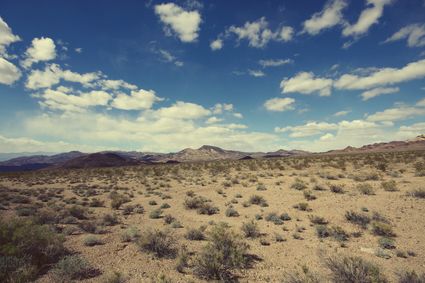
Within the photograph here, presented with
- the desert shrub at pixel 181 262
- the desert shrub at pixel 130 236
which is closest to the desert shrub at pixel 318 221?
the desert shrub at pixel 181 262

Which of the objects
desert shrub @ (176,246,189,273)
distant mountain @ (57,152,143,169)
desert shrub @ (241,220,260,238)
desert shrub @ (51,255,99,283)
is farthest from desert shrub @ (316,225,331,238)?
distant mountain @ (57,152,143,169)

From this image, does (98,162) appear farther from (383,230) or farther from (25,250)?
(383,230)

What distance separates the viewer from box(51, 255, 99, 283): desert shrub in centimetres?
672

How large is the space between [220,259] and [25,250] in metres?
5.85

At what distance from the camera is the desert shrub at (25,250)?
253 inches

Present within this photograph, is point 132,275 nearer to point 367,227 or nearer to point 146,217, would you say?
point 146,217

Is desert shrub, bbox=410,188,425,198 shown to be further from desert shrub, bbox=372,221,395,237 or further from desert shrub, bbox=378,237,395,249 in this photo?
desert shrub, bbox=378,237,395,249

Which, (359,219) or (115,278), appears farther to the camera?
(359,219)

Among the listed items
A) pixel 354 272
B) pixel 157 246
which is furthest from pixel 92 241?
pixel 354 272

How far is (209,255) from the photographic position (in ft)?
24.0

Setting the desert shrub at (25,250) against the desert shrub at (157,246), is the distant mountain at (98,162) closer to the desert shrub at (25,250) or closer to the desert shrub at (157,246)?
the desert shrub at (25,250)

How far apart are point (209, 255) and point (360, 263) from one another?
12.7 feet

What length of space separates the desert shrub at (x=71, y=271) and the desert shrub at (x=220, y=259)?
3.10 meters

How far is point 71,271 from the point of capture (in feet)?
22.4
